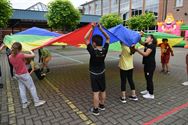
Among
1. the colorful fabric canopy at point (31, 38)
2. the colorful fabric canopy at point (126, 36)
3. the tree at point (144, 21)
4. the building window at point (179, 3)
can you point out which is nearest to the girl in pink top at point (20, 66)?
the colorful fabric canopy at point (31, 38)

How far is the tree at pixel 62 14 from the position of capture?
2105cm

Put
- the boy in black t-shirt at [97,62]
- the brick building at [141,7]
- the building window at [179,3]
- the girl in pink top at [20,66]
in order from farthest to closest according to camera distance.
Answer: the brick building at [141,7] → the building window at [179,3] → the girl in pink top at [20,66] → the boy in black t-shirt at [97,62]

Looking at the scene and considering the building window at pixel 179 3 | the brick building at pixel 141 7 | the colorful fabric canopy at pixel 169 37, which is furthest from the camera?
the brick building at pixel 141 7

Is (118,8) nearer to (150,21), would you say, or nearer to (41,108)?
(150,21)

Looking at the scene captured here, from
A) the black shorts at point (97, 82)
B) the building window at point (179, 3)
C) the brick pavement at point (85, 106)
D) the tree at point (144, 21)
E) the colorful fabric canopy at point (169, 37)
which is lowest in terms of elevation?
the brick pavement at point (85, 106)

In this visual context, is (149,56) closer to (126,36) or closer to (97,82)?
(126,36)

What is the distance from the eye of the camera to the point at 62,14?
68.9 ft

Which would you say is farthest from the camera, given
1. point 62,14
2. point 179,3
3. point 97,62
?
point 179,3

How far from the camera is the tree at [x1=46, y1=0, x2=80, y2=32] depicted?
21047 mm

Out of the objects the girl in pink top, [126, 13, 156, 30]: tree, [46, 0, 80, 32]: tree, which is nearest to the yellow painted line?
the girl in pink top

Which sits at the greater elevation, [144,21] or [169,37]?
[144,21]

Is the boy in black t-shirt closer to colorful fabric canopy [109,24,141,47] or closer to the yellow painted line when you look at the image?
the yellow painted line

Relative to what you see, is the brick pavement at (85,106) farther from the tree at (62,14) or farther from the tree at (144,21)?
the tree at (144,21)

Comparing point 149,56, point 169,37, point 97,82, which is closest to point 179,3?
point 169,37
